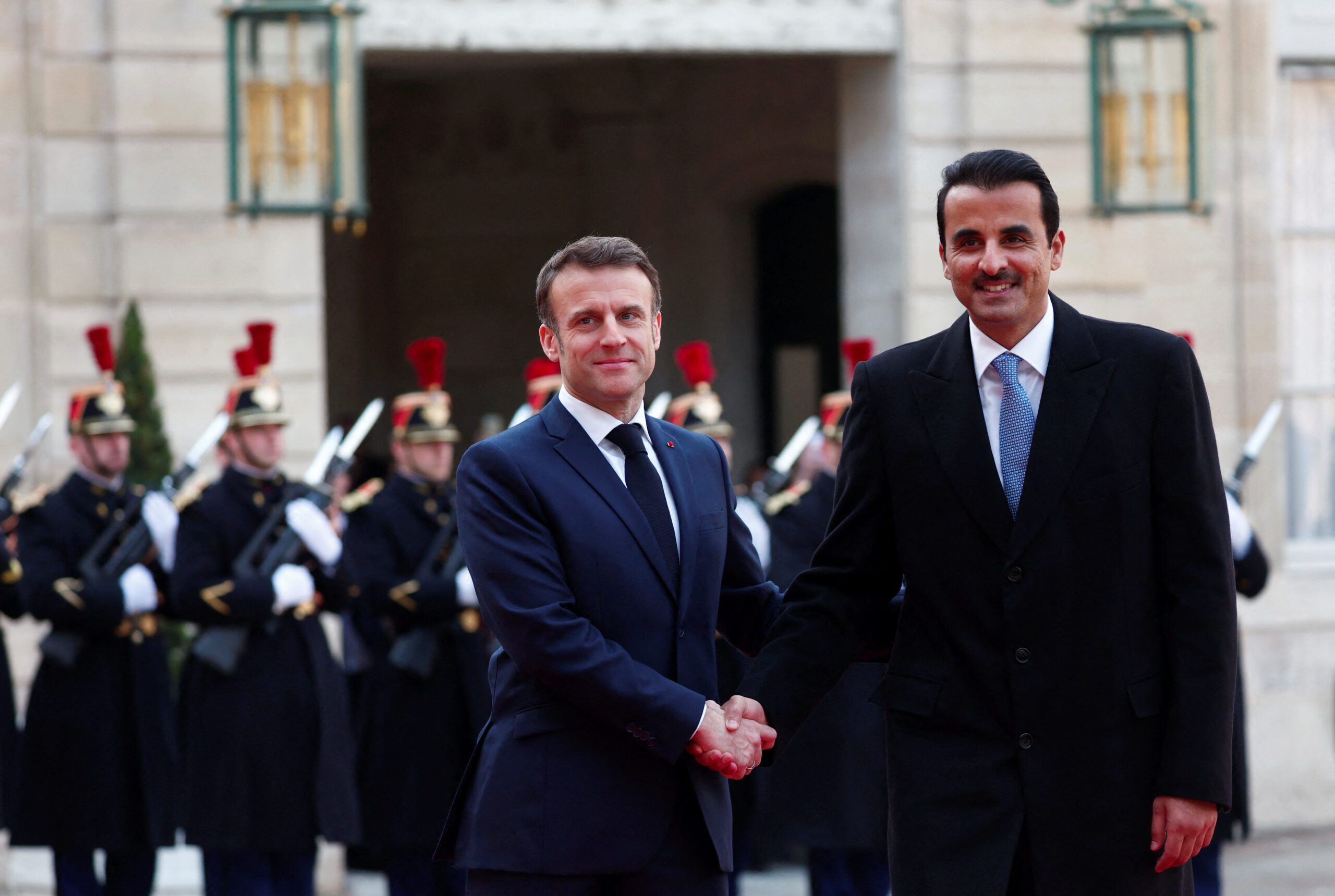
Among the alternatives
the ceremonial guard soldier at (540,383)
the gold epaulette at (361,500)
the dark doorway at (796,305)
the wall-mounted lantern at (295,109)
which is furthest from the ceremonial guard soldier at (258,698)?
the dark doorway at (796,305)

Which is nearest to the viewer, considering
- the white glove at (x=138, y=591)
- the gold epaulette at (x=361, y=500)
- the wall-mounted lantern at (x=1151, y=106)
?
the white glove at (x=138, y=591)

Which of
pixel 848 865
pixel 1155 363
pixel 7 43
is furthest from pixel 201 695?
pixel 1155 363

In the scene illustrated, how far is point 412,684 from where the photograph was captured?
6996mm

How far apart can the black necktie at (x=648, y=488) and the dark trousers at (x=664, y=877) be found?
1.31 ft

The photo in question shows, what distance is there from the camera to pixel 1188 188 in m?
8.59

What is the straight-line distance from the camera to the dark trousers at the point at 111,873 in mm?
6734

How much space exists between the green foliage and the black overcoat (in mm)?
5342

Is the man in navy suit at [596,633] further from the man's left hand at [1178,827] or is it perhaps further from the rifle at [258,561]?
the rifle at [258,561]

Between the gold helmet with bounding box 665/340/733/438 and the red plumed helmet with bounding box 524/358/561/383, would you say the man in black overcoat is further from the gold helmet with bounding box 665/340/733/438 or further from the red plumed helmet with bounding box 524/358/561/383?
the red plumed helmet with bounding box 524/358/561/383

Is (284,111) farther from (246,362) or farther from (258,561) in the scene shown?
(258,561)

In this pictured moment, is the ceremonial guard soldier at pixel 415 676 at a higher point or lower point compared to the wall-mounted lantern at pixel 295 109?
lower

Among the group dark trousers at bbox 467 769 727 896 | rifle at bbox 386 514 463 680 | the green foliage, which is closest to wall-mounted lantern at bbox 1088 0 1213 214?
rifle at bbox 386 514 463 680

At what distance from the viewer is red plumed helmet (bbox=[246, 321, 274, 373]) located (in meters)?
6.98

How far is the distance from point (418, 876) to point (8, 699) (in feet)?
5.91
